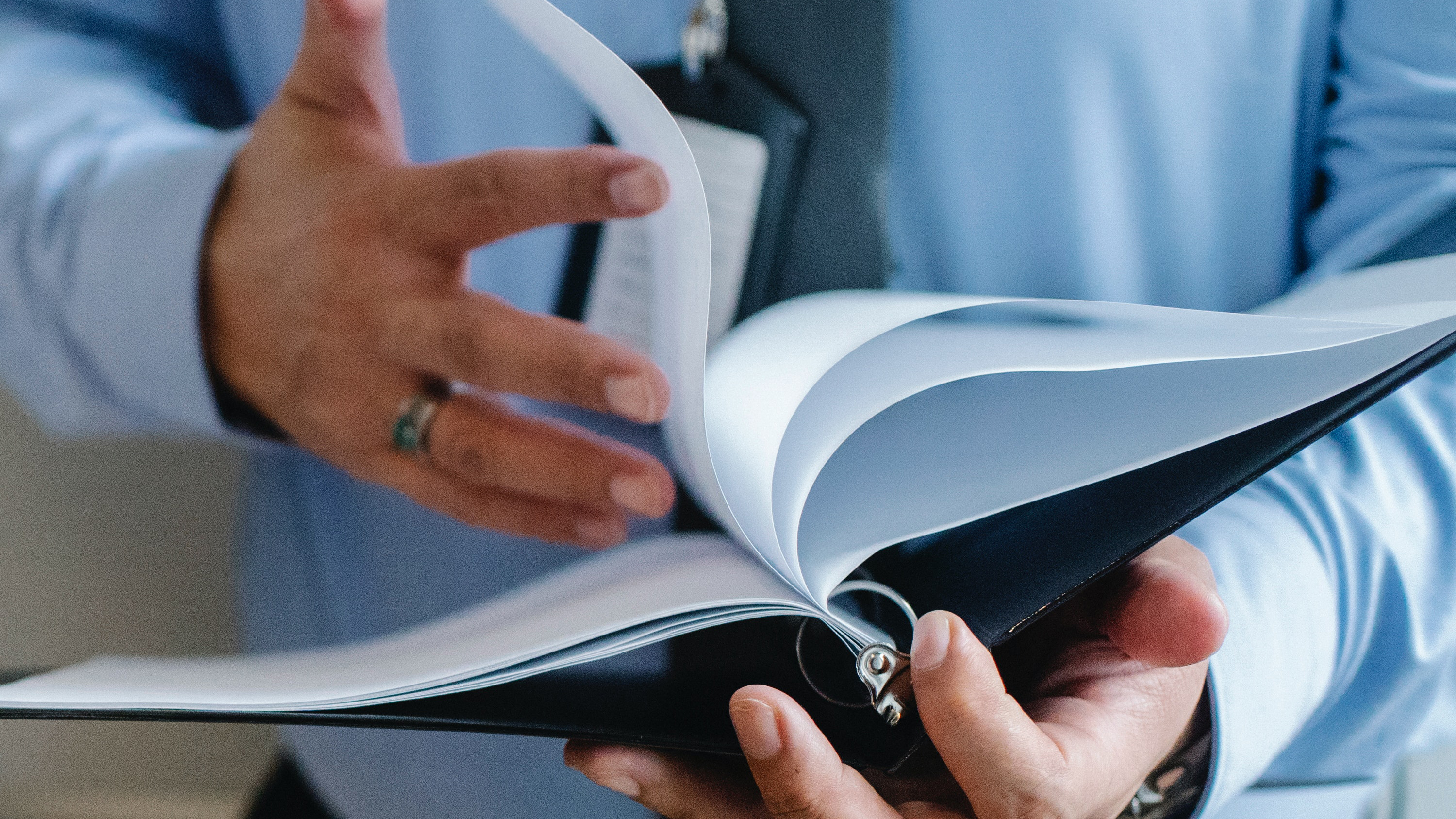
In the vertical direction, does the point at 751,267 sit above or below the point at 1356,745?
above

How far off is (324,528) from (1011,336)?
0.57 meters

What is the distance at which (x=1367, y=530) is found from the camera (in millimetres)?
471

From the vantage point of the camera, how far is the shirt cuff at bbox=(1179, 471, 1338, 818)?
0.41 m

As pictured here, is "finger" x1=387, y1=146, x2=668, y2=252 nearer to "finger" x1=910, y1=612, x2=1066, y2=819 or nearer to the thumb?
the thumb

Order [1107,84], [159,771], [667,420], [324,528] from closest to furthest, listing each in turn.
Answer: [667,420]
[1107,84]
[324,528]
[159,771]

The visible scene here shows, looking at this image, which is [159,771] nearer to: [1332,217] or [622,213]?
[622,213]

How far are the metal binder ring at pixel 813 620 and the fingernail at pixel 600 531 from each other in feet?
0.46

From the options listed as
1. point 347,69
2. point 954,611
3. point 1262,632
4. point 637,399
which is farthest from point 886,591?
point 347,69

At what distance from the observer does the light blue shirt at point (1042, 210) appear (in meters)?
0.49

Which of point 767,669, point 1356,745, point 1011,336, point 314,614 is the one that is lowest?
point 314,614

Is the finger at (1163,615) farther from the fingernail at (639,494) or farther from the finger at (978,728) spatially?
the fingernail at (639,494)

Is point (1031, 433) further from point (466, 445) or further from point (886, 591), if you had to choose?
point (466, 445)

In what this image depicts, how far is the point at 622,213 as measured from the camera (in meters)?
0.35

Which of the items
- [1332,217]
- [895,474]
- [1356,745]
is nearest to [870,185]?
[895,474]
